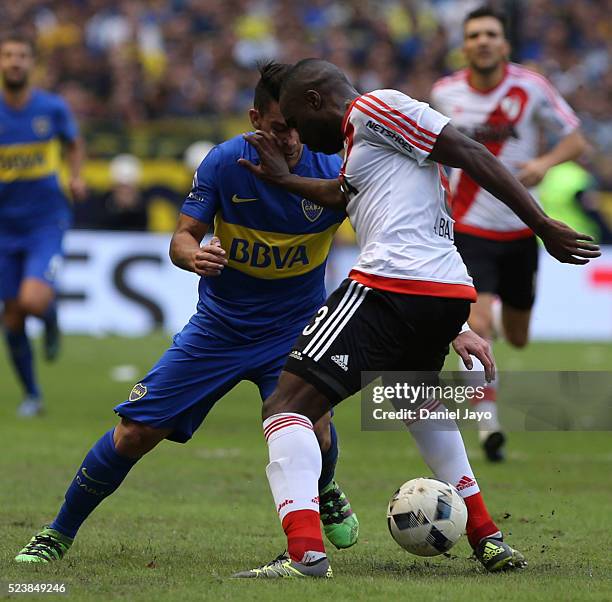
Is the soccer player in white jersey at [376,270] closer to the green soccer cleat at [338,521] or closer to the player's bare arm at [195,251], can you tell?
the player's bare arm at [195,251]

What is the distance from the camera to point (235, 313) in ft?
18.2

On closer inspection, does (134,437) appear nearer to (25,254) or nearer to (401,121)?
(401,121)

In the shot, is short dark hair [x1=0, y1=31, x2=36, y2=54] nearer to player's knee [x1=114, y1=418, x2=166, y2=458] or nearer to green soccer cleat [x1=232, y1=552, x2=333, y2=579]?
player's knee [x1=114, y1=418, x2=166, y2=458]

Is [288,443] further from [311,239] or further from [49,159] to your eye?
[49,159]

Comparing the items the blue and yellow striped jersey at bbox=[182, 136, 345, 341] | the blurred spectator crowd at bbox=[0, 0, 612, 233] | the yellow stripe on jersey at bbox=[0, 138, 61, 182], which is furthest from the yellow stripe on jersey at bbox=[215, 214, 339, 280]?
the blurred spectator crowd at bbox=[0, 0, 612, 233]

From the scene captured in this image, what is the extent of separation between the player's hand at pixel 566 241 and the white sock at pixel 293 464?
1.05 metres

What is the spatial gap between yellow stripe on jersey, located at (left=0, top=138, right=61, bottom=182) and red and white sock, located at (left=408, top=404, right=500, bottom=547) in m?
6.52

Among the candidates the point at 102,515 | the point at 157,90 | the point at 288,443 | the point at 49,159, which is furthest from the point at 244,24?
the point at 288,443

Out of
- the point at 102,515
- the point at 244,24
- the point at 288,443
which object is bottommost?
the point at 102,515

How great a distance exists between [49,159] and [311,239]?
5.97 metres

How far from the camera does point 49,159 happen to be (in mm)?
11031

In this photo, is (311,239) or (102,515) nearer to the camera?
(311,239)

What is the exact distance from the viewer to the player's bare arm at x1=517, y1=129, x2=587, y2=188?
27.4 ft

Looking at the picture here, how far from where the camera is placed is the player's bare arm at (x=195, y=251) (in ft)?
15.8
